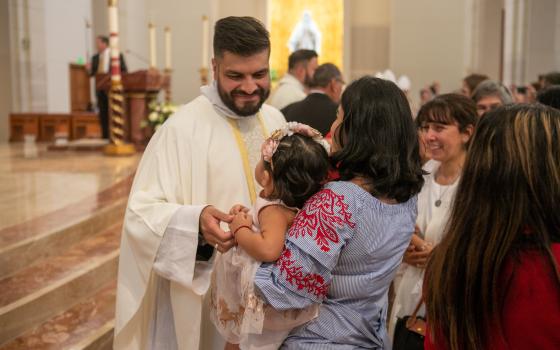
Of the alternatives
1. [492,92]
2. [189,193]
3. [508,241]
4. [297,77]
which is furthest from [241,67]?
[297,77]

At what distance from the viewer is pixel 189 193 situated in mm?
2799

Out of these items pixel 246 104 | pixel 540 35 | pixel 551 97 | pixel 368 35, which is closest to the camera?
pixel 246 104

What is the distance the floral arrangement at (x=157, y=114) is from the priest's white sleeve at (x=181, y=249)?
7244mm

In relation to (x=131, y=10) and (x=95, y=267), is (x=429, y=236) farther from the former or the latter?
(x=131, y=10)

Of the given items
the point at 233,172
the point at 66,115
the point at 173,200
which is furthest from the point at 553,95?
the point at 66,115

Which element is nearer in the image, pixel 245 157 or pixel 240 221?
pixel 240 221

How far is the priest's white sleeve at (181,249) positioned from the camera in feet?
8.31

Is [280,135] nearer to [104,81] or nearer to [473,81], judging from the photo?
[473,81]

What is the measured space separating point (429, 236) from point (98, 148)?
322 inches

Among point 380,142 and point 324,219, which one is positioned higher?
point 380,142

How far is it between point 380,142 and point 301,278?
1.50 ft

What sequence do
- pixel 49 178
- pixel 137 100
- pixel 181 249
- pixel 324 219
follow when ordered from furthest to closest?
pixel 137 100 → pixel 49 178 → pixel 181 249 → pixel 324 219

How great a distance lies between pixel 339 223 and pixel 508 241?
52 centimetres

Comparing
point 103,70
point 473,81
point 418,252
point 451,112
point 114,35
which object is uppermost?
point 114,35
